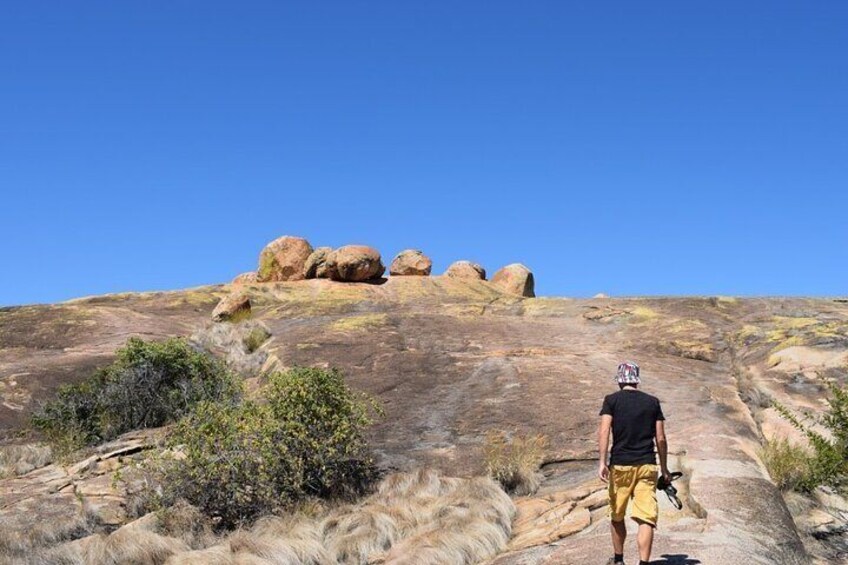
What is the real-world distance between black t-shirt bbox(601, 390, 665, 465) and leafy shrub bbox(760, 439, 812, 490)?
17.7ft

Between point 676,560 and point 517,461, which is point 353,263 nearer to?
point 517,461

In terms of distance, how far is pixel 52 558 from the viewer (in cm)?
1048

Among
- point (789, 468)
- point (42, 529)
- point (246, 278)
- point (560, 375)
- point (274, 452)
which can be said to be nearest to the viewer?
point (42, 529)

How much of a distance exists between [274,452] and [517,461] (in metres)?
4.33

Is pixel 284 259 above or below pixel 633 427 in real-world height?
above

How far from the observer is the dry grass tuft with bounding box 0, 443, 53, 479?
16297 mm

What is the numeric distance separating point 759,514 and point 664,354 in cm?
1312

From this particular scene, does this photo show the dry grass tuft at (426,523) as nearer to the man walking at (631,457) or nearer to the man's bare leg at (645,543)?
the man walking at (631,457)

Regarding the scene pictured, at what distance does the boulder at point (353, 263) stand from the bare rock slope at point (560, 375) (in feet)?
21.6

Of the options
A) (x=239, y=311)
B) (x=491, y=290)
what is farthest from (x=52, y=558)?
(x=491, y=290)

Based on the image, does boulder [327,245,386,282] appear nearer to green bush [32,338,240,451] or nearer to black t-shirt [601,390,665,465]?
green bush [32,338,240,451]

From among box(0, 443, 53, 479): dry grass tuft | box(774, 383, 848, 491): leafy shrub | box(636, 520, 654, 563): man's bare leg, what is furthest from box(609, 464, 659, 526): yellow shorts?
box(0, 443, 53, 479): dry grass tuft

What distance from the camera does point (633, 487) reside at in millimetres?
7809

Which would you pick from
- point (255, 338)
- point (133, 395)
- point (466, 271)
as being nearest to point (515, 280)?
point (466, 271)
